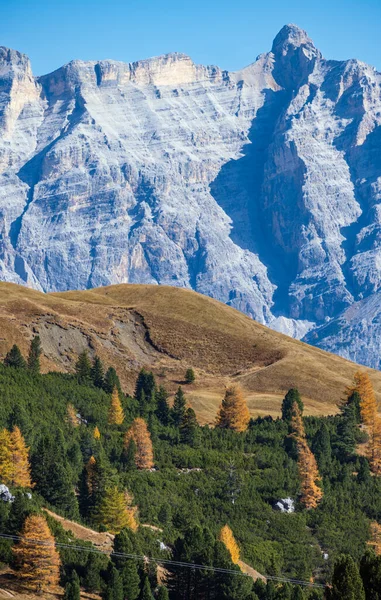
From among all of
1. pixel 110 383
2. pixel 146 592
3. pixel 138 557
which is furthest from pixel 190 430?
pixel 146 592

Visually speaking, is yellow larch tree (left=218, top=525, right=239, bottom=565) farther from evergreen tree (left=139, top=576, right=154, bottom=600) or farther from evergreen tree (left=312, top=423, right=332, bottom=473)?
evergreen tree (left=312, top=423, right=332, bottom=473)

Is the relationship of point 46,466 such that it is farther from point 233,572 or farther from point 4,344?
point 4,344

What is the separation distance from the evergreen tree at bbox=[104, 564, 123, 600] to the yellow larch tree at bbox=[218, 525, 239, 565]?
18768 mm

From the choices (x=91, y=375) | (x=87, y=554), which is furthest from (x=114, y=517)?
(x=91, y=375)

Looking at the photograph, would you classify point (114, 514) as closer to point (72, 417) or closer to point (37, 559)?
point (37, 559)

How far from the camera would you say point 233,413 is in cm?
16825

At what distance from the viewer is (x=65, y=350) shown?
7844 inches

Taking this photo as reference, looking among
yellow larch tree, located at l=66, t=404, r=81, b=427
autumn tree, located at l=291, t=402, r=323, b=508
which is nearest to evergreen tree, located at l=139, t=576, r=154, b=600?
autumn tree, located at l=291, t=402, r=323, b=508

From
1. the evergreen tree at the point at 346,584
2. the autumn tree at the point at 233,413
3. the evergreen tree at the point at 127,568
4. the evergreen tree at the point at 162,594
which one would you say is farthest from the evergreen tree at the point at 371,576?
the autumn tree at the point at 233,413

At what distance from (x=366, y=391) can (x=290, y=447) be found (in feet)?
98.0

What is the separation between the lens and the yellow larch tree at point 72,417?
147 meters

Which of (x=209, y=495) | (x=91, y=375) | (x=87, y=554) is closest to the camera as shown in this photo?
(x=87, y=554)

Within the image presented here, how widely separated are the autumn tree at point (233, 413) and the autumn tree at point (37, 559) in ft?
242

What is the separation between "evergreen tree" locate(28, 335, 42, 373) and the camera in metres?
172
